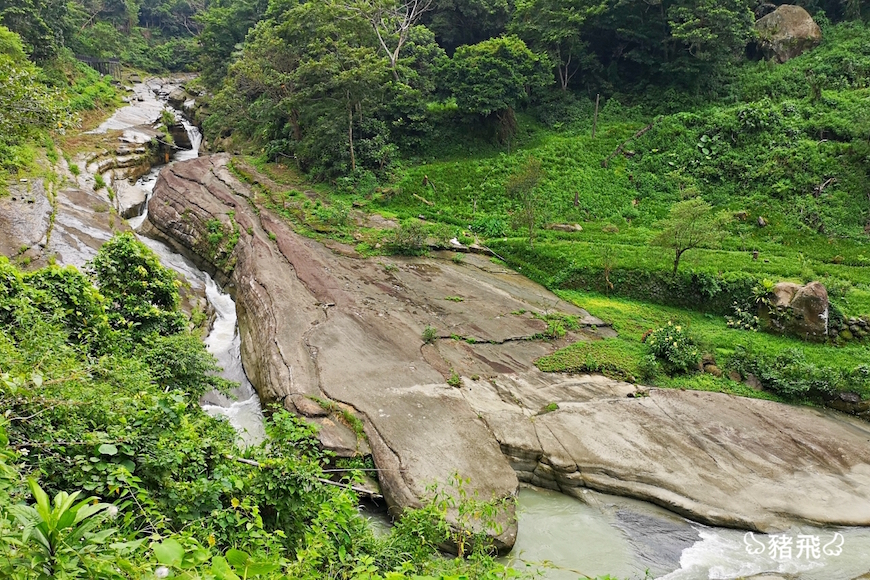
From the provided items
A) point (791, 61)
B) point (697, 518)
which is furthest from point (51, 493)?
point (791, 61)

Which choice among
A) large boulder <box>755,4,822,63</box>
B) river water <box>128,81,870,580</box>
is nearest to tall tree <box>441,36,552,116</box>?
large boulder <box>755,4,822,63</box>

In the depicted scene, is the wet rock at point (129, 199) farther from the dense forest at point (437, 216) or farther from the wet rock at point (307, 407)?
the wet rock at point (307, 407)

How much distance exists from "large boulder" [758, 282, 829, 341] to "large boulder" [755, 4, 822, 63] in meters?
20.6

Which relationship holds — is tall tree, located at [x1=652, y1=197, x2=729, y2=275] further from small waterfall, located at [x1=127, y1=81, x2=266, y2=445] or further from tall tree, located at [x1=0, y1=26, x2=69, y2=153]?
tall tree, located at [x1=0, y1=26, x2=69, y2=153]

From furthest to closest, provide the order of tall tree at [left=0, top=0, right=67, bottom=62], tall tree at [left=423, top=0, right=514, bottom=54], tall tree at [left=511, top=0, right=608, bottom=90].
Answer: tall tree at [left=423, top=0, right=514, bottom=54], tall tree at [left=0, top=0, right=67, bottom=62], tall tree at [left=511, top=0, right=608, bottom=90]

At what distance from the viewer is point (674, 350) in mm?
13586

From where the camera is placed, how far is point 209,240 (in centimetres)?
1969

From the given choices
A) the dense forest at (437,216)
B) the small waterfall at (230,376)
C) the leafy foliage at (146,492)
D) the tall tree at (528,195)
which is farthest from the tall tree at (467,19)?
the leafy foliage at (146,492)

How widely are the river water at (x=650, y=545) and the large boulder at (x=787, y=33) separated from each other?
1147 inches

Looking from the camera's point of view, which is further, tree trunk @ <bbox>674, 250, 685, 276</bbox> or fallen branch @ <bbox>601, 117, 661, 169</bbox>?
fallen branch @ <bbox>601, 117, 661, 169</bbox>

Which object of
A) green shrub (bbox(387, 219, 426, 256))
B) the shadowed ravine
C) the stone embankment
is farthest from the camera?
green shrub (bbox(387, 219, 426, 256))

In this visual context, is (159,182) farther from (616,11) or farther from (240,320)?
(616,11)

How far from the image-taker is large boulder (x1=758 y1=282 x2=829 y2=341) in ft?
48.2

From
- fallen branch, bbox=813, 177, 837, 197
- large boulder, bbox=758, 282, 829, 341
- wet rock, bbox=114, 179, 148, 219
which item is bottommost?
large boulder, bbox=758, 282, 829, 341
